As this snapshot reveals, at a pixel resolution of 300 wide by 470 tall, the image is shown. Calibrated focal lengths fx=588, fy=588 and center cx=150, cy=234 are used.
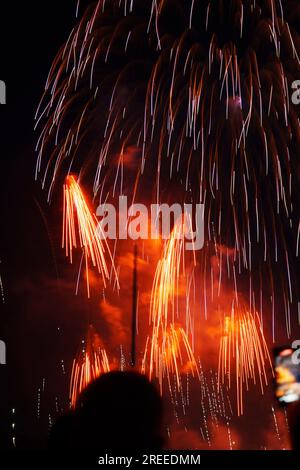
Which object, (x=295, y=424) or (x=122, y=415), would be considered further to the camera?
(x=295, y=424)

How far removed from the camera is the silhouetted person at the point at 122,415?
259cm

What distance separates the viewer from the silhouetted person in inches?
102

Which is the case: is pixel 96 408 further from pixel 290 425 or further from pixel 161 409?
pixel 290 425

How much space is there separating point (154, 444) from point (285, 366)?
1.13m

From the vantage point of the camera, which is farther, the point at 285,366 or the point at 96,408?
the point at 285,366

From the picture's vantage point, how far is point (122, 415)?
2.59 meters
